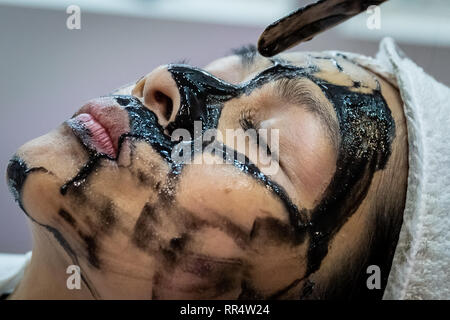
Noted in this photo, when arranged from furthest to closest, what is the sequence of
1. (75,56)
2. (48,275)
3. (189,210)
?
(75,56), (48,275), (189,210)

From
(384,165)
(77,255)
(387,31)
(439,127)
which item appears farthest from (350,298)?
(387,31)

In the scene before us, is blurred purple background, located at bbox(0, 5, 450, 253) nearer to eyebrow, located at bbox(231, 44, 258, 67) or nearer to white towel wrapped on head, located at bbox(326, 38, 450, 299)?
eyebrow, located at bbox(231, 44, 258, 67)

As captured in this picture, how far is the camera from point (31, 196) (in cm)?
60

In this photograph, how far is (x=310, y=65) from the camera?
727 mm

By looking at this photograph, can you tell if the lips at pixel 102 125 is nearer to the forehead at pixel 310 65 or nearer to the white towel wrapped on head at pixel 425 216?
the forehead at pixel 310 65

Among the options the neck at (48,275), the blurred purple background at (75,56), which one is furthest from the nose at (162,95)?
the blurred purple background at (75,56)

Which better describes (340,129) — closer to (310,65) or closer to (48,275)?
(310,65)

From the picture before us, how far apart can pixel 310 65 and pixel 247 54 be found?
0.12 m

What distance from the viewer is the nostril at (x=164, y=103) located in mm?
646

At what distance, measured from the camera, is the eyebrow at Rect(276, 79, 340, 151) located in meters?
0.64

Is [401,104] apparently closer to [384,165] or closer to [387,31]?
[384,165]

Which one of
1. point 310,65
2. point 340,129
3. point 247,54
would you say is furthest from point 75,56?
point 340,129

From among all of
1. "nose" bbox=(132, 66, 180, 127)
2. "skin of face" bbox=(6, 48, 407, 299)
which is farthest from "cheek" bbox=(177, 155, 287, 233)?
"nose" bbox=(132, 66, 180, 127)

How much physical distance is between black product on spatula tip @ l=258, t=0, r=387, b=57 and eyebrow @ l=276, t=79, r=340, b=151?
0.06 metres
